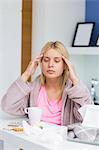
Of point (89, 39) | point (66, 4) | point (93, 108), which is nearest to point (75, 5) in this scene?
point (66, 4)

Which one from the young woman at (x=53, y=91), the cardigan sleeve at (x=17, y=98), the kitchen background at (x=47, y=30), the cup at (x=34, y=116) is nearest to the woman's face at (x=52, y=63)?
the young woman at (x=53, y=91)

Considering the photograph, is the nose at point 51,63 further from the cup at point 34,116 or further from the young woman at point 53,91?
the cup at point 34,116

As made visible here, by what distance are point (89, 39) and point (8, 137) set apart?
1777 millimetres

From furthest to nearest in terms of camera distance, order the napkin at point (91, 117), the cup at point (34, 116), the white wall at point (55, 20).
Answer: the white wall at point (55, 20) < the cup at point (34, 116) < the napkin at point (91, 117)

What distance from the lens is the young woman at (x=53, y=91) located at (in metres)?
1.74

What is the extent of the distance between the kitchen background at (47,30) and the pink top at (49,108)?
562 millimetres

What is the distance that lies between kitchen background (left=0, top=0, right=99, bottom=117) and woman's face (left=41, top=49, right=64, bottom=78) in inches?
26.6

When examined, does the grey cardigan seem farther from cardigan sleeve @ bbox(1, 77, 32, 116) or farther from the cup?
the cup

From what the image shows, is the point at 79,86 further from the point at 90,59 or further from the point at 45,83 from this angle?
the point at 90,59

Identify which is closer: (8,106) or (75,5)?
(8,106)

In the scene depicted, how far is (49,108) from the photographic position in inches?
71.2

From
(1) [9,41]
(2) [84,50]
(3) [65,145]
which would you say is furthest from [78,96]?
(2) [84,50]

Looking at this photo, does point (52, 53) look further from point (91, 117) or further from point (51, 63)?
point (91, 117)

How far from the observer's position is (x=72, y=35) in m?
3.13
